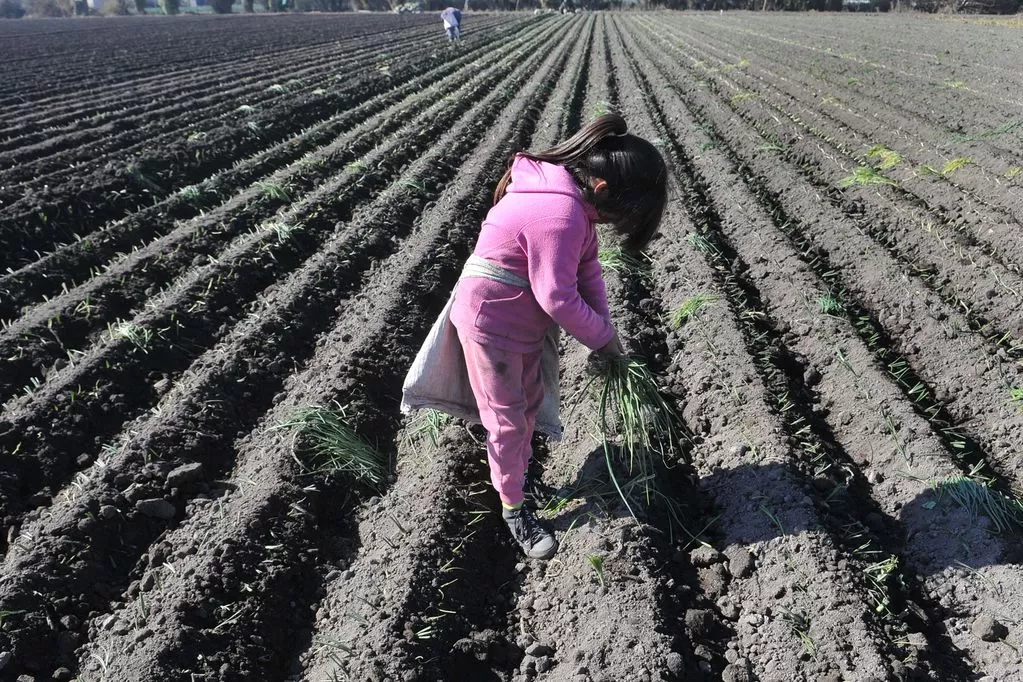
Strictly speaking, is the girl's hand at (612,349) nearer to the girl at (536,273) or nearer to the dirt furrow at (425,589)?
the girl at (536,273)

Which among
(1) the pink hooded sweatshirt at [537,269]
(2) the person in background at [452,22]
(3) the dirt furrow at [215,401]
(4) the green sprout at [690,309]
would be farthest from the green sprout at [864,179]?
(2) the person in background at [452,22]

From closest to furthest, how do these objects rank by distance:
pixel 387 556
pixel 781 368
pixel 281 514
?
1. pixel 387 556
2. pixel 281 514
3. pixel 781 368

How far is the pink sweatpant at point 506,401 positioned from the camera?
2.43 metres

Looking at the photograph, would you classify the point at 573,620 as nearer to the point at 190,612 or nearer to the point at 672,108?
the point at 190,612

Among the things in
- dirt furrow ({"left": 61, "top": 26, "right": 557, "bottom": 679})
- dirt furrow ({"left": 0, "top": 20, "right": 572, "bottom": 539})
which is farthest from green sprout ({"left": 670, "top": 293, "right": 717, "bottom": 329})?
dirt furrow ({"left": 0, "top": 20, "right": 572, "bottom": 539})

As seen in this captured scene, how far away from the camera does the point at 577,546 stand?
2707mm

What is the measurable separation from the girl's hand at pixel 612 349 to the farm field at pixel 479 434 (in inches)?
24.9

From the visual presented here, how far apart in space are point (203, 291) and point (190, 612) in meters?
2.88

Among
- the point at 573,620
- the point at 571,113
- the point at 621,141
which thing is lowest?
the point at 573,620

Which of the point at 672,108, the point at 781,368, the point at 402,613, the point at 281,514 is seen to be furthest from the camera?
the point at 672,108

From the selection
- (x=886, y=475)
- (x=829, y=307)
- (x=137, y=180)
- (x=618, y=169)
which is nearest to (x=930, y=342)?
(x=829, y=307)

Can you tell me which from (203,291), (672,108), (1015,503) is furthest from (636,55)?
(1015,503)

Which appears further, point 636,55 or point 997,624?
point 636,55

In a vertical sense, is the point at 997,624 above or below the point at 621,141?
below
